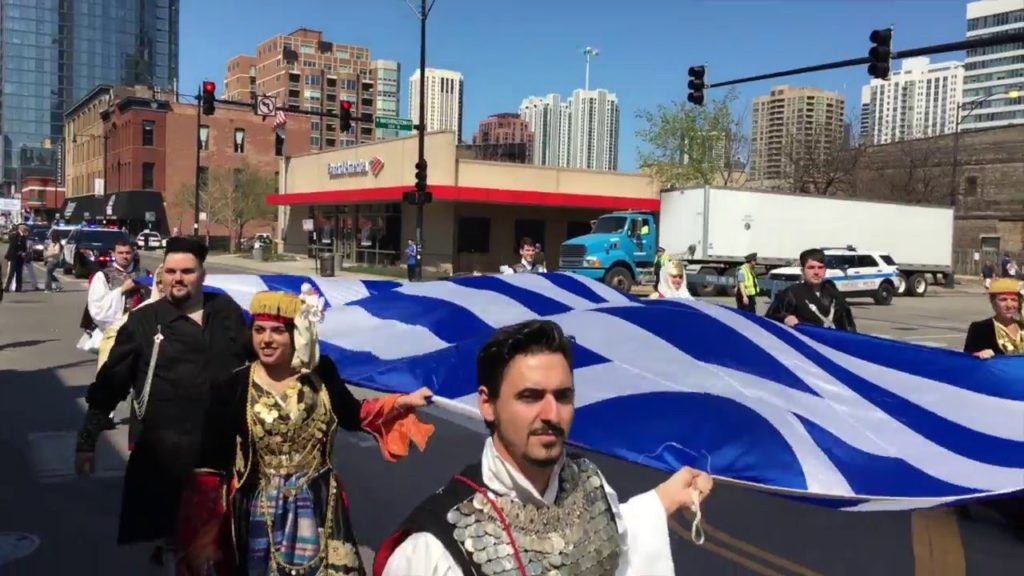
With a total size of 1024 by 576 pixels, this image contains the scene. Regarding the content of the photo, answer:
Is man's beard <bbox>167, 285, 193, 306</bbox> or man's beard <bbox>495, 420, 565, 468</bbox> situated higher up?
man's beard <bbox>167, 285, 193, 306</bbox>

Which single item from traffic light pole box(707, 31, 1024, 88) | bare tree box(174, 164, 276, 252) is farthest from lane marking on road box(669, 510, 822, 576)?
bare tree box(174, 164, 276, 252)

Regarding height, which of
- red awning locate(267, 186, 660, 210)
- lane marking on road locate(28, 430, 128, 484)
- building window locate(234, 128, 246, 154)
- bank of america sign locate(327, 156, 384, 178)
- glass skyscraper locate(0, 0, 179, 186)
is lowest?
lane marking on road locate(28, 430, 128, 484)

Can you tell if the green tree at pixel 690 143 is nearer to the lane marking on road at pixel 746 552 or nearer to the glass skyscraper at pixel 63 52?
the lane marking on road at pixel 746 552

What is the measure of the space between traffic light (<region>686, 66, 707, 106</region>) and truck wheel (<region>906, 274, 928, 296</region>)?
62.6 feet

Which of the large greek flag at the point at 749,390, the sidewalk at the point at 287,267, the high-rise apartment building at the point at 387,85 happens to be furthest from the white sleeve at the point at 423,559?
the high-rise apartment building at the point at 387,85

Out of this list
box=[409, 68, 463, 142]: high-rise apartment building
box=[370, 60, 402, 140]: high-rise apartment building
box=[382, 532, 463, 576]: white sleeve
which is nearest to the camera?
box=[382, 532, 463, 576]: white sleeve

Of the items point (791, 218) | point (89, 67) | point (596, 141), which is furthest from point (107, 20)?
point (791, 218)

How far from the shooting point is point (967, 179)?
5906cm

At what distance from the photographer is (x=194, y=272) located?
4.39 m

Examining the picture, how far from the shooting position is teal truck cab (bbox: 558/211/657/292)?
29.7 meters

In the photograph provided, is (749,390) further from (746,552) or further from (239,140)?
(239,140)

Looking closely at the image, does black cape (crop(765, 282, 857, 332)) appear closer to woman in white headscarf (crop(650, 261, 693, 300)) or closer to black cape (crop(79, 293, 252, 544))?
woman in white headscarf (crop(650, 261, 693, 300))

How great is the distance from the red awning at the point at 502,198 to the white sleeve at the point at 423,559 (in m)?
36.6

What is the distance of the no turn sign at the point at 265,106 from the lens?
30125 millimetres
